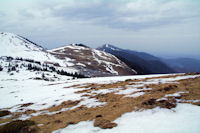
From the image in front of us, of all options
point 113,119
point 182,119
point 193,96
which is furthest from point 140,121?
point 193,96

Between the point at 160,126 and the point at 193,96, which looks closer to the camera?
the point at 160,126

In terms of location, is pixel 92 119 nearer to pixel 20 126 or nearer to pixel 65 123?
pixel 65 123

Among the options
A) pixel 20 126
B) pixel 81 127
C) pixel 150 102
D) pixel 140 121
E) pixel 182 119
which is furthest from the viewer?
pixel 150 102

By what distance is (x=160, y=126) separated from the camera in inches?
249

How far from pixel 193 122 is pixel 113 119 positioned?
14.5 feet

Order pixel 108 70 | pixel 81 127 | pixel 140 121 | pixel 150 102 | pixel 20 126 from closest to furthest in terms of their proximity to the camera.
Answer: pixel 140 121, pixel 81 127, pixel 20 126, pixel 150 102, pixel 108 70

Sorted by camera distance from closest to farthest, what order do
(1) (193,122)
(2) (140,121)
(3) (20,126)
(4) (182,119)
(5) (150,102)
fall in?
1. (1) (193,122)
2. (4) (182,119)
3. (2) (140,121)
4. (3) (20,126)
5. (5) (150,102)

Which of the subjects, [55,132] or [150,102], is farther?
[150,102]

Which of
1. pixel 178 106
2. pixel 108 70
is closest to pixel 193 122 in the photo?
pixel 178 106

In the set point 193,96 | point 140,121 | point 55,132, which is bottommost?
point 55,132

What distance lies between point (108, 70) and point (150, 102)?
533ft

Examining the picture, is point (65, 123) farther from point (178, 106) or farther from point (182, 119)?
point (178, 106)

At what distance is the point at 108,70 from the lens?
172 meters

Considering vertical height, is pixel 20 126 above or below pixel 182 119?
below
